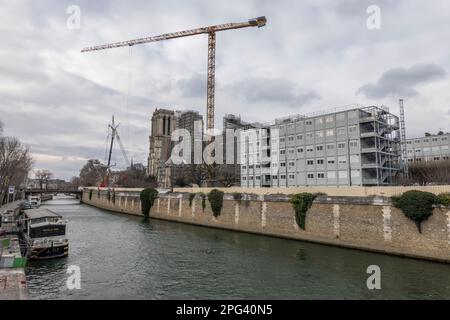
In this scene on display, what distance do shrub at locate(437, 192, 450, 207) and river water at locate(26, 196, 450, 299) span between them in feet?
14.9

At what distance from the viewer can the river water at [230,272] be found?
17484 millimetres

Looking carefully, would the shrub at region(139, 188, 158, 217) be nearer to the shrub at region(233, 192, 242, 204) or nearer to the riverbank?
the riverbank

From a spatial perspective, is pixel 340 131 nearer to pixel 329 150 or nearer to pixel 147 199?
pixel 329 150

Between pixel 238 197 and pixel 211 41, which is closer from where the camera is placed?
pixel 238 197

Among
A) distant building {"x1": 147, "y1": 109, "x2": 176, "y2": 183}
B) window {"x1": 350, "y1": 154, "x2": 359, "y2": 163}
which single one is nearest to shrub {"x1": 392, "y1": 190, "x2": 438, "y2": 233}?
window {"x1": 350, "y1": 154, "x2": 359, "y2": 163}

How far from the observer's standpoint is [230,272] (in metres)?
21.7

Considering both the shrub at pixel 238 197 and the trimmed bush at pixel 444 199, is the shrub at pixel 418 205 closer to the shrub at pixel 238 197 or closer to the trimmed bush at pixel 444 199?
the trimmed bush at pixel 444 199

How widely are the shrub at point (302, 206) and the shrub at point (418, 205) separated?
916 cm

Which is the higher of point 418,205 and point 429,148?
point 429,148

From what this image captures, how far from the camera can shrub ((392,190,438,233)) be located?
2439 centimetres

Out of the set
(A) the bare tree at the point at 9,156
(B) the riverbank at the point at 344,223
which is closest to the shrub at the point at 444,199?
(B) the riverbank at the point at 344,223

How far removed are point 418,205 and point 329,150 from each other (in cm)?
4076

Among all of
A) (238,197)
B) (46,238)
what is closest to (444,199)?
(238,197)
